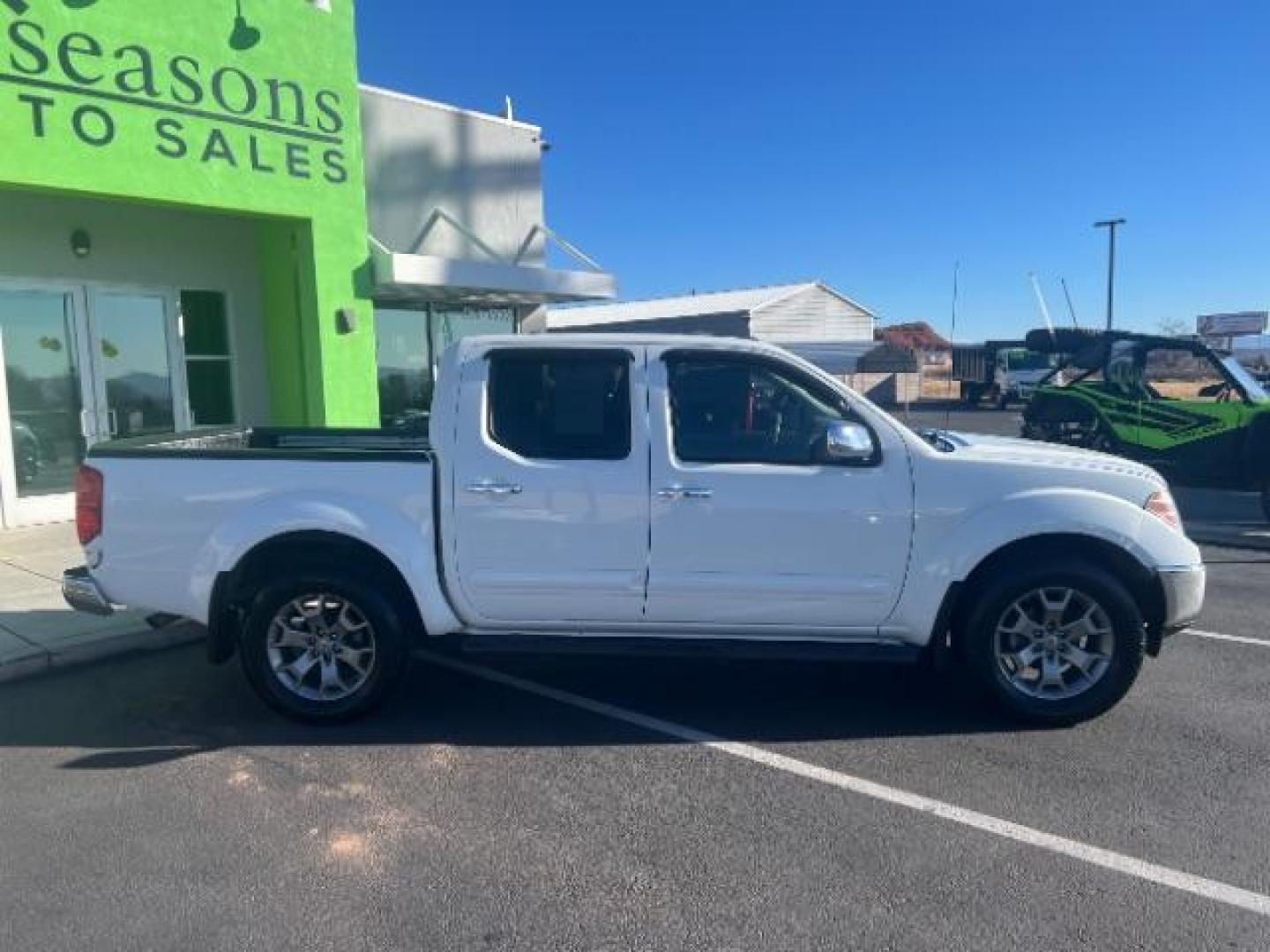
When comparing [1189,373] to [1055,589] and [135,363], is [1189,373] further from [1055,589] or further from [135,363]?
[135,363]

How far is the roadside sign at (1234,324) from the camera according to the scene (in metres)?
62.8

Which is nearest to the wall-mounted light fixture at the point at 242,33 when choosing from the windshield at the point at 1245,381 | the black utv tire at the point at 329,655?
the black utv tire at the point at 329,655

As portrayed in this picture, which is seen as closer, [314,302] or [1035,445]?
[1035,445]

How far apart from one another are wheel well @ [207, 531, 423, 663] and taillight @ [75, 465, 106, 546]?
2.32 ft

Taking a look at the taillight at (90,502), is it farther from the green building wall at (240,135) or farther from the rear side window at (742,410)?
the green building wall at (240,135)

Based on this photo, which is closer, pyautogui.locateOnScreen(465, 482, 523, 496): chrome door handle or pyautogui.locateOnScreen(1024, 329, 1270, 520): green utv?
pyautogui.locateOnScreen(465, 482, 523, 496): chrome door handle

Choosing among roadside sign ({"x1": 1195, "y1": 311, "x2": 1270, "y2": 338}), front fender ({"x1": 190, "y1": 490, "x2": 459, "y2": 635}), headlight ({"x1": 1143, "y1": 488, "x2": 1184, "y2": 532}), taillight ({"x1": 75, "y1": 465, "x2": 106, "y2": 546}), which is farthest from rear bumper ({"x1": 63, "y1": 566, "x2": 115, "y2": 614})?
roadside sign ({"x1": 1195, "y1": 311, "x2": 1270, "y2": 338})

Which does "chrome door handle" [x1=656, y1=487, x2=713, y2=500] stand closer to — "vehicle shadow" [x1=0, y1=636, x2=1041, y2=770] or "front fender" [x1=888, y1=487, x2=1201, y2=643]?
"front fender" [x1=888, y1=487, x2=1201, y2=643]

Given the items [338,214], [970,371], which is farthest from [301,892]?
[970,371]

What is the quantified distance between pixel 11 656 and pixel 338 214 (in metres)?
6.83

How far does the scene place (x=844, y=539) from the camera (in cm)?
431

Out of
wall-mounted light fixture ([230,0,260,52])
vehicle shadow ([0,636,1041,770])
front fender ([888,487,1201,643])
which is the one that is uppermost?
wall-mounted light fixture ([230,0,260,52])

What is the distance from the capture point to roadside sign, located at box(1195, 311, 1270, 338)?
206 feet

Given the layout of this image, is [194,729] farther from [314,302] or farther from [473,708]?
[314,302]
